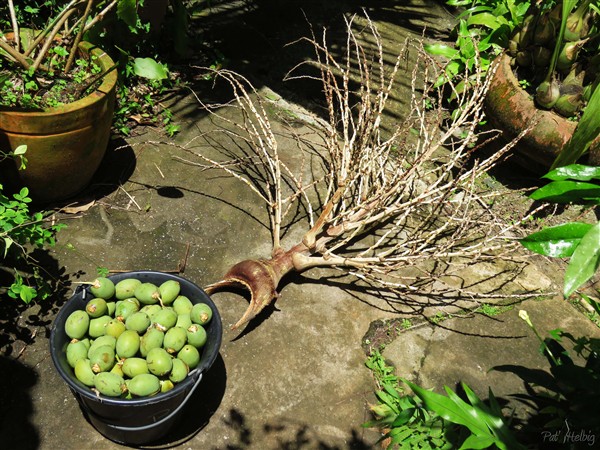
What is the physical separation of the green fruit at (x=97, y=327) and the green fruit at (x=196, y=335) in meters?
0.37

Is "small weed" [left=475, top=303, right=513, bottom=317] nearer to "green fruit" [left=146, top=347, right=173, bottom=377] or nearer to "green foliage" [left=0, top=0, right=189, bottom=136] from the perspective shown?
"green fruit" [left=146, top=347, right=173, bottom=377]

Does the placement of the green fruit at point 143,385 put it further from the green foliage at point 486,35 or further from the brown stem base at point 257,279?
the green foliage at point 486,35

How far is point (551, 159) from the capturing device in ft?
13.8

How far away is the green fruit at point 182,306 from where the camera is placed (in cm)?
250

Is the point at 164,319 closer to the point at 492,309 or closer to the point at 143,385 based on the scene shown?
the point at 143,385

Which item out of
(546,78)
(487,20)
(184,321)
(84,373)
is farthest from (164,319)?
(487,20)

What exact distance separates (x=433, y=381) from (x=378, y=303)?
0.59 metres

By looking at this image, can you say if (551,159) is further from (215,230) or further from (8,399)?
(8,399)

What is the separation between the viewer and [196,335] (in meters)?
2.38

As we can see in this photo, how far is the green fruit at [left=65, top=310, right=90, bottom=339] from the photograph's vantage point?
2.28 meters

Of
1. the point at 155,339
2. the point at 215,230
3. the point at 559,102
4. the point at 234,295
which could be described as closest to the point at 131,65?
the point at 215,230

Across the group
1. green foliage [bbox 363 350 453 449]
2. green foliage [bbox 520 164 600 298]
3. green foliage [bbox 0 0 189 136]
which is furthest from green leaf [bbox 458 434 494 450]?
green foliage [bbox 0 0 189 136]

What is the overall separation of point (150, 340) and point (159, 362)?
0.13 m
